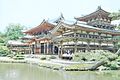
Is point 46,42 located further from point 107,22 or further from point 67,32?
point 107,22

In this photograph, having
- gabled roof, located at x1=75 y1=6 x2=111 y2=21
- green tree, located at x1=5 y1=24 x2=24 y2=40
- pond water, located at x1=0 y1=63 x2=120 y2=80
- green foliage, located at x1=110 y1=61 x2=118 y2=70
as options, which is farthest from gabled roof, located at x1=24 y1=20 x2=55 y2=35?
pond water, located at x1=0 y1=63 x2=120 y2=80

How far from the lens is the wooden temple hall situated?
109 ft

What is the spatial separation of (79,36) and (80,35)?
447 millimetres

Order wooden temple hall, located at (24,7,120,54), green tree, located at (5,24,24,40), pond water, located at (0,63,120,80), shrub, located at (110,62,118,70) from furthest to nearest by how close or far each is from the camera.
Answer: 1. green tree, located at (5,24,24,40)
2. wooden temple hall, located at (24,7,120,54)
3. shrub, located at (110,62,118,70)
4. pond water, located at (0,63,120,80)

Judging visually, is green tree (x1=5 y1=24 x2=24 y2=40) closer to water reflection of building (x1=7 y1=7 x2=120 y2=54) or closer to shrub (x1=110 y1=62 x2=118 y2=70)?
water reflection of building (x1=7 y1=7 x2=120 y2=54)

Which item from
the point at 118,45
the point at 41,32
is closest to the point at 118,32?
the point at 118,45

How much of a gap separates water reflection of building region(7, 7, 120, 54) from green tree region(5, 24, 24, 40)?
25943 mm

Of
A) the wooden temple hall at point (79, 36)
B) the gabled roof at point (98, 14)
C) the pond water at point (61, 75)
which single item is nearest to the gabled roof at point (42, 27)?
the wooden temple hall at point (79, 36)

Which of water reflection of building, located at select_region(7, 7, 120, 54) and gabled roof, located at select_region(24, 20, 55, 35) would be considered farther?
gabled roof, located at select_region(24, 20, 55, 35)

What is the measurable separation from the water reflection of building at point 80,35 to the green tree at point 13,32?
1021 inches

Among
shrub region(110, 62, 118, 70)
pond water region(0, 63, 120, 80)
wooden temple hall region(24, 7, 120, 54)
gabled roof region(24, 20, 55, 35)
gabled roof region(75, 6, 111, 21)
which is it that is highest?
gabled roof region(75, 6, 111, 21)

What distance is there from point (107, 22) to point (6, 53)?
22319 mm

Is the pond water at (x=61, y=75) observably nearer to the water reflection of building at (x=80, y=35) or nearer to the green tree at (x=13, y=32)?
the water reflection of building at (x=80, y=35)

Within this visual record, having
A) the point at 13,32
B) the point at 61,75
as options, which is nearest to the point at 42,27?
the point at 61,75
